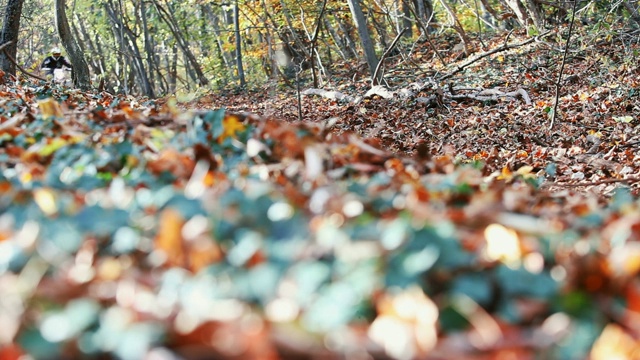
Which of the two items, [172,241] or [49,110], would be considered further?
[49,110]

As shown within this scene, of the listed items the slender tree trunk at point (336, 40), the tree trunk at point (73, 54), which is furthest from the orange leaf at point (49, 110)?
the slender tree trunk at point (336, 40)

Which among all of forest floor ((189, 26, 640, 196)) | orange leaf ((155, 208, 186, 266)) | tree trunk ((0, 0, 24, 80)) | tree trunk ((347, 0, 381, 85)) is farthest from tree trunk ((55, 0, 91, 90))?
orange leaf ((155, 208, 186, 266))

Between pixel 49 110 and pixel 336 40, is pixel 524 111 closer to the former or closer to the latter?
pixel 49 110

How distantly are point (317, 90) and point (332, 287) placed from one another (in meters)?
13.7

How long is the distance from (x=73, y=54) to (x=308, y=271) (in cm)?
1096

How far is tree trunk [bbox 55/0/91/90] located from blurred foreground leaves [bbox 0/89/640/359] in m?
9.73

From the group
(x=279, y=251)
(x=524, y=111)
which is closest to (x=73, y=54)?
(x=524, y=111)

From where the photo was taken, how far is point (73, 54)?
1092 centimetres

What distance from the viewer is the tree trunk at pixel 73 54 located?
428 inches

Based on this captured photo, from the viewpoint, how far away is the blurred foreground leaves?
1039mm


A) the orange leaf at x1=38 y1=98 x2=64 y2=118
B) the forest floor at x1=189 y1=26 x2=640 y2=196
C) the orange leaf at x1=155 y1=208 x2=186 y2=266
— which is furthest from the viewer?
the forest floor at x1=189 y1=26 x2=640 y2=196

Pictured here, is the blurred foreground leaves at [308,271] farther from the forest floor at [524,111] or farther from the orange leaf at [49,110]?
the forest floor at [524,111]

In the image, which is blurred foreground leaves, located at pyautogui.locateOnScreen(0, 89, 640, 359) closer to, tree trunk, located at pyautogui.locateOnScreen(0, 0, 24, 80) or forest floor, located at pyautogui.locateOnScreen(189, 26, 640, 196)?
forest floor, located at pyautogui.locateOnScreen(189, 26, 640, 196)

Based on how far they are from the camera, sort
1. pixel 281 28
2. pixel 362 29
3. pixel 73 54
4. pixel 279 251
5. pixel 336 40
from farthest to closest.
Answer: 1. pixel 336 40
2. pixel 281 28
3. pixel 362 29
4. pixel 73 54
5. pixel 279 251
